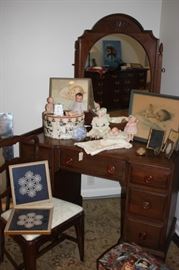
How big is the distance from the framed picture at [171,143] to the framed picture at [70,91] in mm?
661

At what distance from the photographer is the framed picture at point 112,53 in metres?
2.21

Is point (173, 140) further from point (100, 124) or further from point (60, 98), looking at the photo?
point (60, 98)

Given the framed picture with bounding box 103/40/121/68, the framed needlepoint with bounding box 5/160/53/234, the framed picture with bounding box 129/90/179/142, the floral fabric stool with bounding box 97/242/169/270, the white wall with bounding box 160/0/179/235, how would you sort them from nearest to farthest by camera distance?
1. the floral fabric stool with bounding box 97/242/169/270
2. the framed needlepoint with bounding box 5/160/53/234
3. the framed picture with bounding box 129/90/179/142
4. the white wall with bounding box 160/0/179/235
5. the framed picture with bounding box 103/40/121/68

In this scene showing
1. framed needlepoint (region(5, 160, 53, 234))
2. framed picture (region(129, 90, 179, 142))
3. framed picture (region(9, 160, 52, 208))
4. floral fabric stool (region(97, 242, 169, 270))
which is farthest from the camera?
framed picture (region(129, 90, 179, 142))

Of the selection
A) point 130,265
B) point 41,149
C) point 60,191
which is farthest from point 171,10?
point 130,265

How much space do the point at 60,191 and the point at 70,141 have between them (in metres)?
0.42

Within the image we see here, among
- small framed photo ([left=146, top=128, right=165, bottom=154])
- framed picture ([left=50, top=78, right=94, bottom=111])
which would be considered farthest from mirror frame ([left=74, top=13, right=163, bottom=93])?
small framed photo ([left=146, top=128, right=165, bottom=154])

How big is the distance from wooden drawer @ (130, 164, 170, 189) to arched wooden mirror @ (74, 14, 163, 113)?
1.98ft

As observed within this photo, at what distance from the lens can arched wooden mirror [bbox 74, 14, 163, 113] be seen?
7.34ft

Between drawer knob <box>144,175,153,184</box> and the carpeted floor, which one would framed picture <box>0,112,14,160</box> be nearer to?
the carpeted floor

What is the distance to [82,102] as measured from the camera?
89.4 inches

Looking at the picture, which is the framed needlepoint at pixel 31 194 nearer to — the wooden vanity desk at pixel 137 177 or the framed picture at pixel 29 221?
the framed picture at pixel 29 221

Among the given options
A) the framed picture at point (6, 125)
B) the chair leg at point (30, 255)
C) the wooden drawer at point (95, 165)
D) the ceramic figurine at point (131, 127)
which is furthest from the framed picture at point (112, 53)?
the chair leg at point (30, 255)

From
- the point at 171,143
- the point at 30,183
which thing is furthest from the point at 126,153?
the point at 30,183
